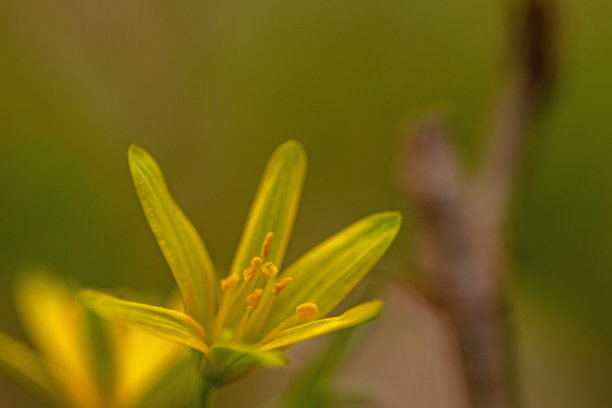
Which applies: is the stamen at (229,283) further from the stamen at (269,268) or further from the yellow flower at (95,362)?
the yellow flower at (95,362)

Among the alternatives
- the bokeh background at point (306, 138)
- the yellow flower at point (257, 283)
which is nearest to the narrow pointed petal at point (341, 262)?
the yellow flower at point (257, 283)

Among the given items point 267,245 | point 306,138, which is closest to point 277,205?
point 267,245

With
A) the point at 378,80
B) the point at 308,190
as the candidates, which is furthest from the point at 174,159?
the point at 378,80

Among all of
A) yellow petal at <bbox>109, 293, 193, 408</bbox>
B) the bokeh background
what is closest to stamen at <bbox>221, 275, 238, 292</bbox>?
yellow petal at <bbox>109, 293, 193, 408</bbox>

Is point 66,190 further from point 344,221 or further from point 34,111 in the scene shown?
point 344,221

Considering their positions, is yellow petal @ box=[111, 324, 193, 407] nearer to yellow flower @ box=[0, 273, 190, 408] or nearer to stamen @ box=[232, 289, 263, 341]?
yellow flower @ box=[0, 273, 190, 408]

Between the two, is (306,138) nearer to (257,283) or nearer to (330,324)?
(257,283)
